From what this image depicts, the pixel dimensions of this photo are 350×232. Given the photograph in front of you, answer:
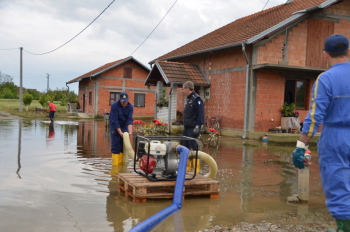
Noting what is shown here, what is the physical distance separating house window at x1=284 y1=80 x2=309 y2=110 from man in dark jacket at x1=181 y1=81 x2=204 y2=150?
9.64 m

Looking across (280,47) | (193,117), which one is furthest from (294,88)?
(193,117)

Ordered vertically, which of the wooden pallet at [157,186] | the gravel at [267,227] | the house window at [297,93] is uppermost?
the house window at [297,93]

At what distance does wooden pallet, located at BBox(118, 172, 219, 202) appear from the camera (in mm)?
4863

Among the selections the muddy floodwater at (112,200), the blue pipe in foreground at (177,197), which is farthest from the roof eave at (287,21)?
the blue pipe in foreground at (177,197)

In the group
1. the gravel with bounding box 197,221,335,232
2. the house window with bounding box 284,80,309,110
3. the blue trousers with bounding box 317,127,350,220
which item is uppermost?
the house window with bounding box 284,80,309,110

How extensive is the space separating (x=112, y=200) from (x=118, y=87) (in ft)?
97.2

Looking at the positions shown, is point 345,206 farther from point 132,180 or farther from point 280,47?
point 280,47

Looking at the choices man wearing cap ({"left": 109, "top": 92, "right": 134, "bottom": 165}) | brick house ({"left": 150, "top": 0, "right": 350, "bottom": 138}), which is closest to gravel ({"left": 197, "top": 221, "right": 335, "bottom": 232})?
man wearing cap ({"left": 109, "top": 92, "right": 134, "bottom": 165})

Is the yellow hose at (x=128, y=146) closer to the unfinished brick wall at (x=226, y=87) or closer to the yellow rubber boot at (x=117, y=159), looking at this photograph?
the yellow rubber boot at (x=117, y=159)

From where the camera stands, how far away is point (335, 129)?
10.5 feet

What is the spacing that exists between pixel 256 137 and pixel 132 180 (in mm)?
10735

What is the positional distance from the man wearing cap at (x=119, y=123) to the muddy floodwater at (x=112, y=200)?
399 mm

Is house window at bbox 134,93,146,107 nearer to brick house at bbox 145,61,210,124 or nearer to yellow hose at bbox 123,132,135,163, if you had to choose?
brick house at bbox 145,61,210,124

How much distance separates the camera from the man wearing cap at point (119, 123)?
769cm
